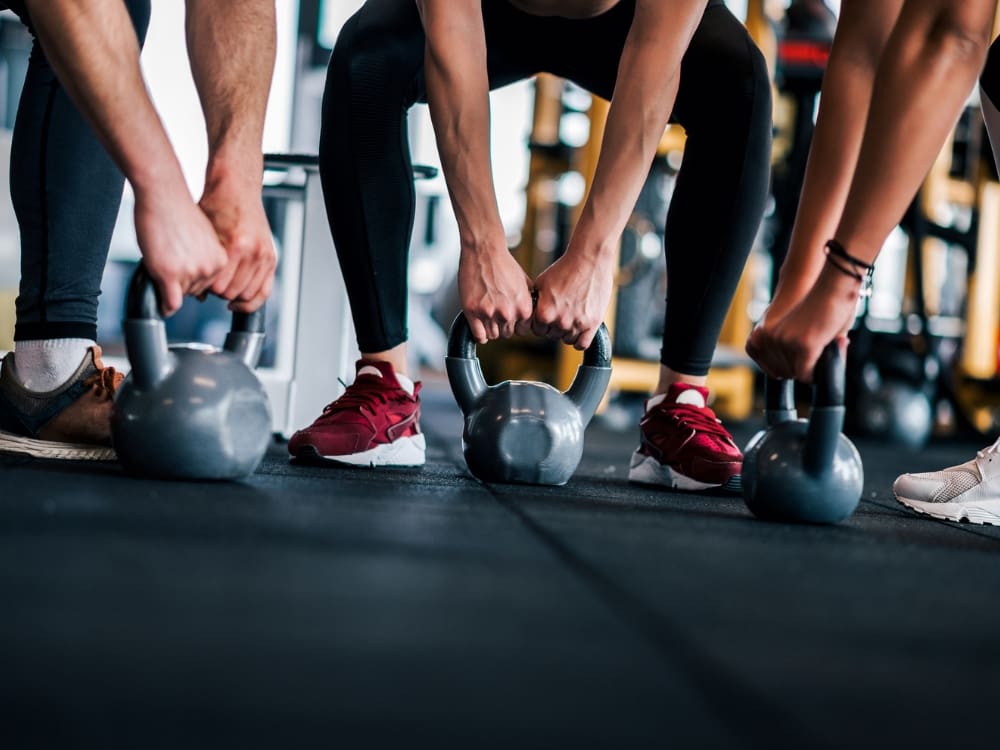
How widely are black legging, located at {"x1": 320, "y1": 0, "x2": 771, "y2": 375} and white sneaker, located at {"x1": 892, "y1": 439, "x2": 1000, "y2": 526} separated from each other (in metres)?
0.41

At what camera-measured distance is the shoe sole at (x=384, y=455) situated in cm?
164

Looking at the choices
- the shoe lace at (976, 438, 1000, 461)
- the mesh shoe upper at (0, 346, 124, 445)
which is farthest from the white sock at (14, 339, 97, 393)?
the shoe lace at (976, 438, 1000, 461)

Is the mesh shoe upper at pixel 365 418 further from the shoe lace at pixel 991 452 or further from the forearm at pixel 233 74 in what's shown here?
the shoe lace at pixel 991 452

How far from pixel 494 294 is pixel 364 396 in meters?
0.35

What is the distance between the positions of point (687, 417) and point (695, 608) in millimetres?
954

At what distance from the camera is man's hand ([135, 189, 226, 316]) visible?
3.80 ft

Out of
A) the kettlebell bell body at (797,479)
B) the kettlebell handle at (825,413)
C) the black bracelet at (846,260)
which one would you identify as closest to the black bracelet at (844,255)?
the black bracelet at (846,260)

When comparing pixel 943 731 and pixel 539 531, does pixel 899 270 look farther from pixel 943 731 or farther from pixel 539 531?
pixel 943 731

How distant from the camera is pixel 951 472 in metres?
1.57

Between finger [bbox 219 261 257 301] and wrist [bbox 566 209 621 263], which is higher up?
wrist [bbox 566 209 621 263]

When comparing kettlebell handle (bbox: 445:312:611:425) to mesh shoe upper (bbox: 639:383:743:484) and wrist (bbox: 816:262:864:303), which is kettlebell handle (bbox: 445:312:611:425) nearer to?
mesh shoe upper (bbox: 639:383:743:484)

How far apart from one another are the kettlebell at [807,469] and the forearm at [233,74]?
74 cm

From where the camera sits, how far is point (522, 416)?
1474 mm

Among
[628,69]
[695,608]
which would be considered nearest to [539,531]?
[695,608]
